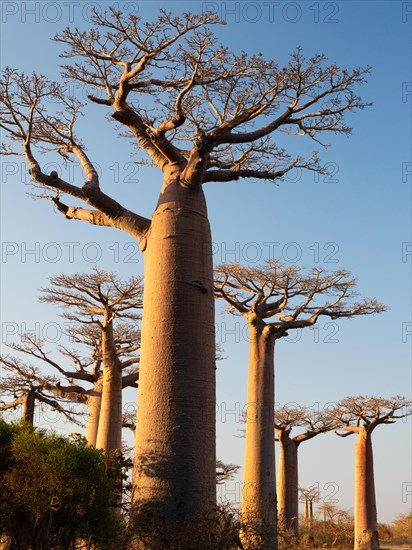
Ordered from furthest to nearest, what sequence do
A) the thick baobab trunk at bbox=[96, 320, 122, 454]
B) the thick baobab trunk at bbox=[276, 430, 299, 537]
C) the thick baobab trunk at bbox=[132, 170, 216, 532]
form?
the thick baobab trunk at bbox=[276, 430, 299, 537] < the thick baobab trunk at bbox=[96, 320, 122, 454] < the thick baobab trunk at bbox=[132, 170, 216, 532]

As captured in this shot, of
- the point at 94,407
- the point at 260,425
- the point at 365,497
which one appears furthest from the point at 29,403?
the point at 365,497

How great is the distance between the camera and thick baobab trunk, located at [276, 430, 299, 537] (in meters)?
16.7

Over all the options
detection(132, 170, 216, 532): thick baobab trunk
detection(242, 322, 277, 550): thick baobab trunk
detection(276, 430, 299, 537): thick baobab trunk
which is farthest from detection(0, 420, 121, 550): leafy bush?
detection(276, 430, 299, 537): thick baobab trunk

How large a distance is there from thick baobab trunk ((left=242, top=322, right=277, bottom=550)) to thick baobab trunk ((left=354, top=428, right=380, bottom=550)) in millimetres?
5856

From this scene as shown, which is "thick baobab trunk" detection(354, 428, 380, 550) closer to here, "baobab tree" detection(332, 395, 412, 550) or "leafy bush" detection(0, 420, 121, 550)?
"baobab tree" detection(332, 395, 412, 550)

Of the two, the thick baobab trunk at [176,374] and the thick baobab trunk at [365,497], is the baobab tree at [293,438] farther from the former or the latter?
the thick baobab trunk at [176,374]

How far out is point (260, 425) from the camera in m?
11.6

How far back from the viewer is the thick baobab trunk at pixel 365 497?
1600 cm

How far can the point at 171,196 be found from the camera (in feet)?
21.9

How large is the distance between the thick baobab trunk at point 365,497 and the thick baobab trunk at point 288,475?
4.65 ft

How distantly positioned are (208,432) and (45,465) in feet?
4.44

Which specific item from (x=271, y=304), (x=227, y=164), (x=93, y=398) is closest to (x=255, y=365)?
(x=271, y=304)

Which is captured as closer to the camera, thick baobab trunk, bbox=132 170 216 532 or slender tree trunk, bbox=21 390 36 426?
thick baobab trunk, bbox=132 170 216 532

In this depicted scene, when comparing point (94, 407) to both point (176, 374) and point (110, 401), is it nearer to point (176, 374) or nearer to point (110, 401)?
point (110, 401)
